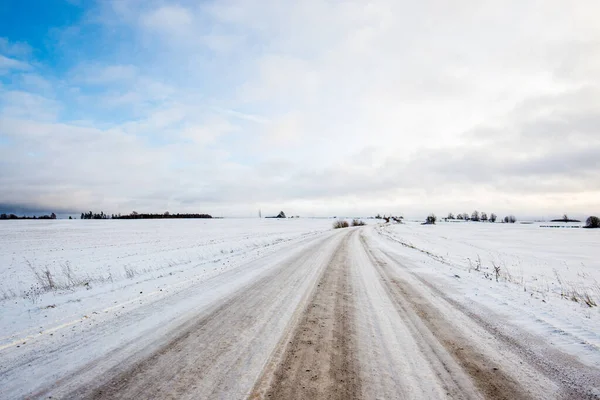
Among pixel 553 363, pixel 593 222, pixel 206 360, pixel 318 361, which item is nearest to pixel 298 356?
pixel 318 361

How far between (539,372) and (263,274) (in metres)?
7.73

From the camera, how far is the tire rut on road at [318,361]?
318 centimetres

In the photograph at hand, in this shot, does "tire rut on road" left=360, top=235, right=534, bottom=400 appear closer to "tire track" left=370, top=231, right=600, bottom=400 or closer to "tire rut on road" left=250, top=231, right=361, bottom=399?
"tire track" left=370, top=231, right=600, bottom=400

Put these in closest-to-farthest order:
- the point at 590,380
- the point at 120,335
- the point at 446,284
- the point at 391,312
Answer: the point at 590,380 → the point at 120,335 → the point at 391,312 → the point at 446,284

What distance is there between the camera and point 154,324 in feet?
17.5

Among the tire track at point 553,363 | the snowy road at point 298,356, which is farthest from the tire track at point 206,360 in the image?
the tire track at point 553,363

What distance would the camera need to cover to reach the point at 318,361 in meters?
3.87

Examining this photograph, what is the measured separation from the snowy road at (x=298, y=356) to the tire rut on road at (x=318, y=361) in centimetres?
2

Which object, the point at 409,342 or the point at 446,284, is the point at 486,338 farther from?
the point at 446,284

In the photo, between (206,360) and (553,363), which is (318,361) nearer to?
(206,360)

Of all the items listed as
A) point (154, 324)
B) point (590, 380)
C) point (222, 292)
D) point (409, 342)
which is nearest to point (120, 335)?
point (154, 324)

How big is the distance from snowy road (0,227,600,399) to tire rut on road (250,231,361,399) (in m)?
0.02

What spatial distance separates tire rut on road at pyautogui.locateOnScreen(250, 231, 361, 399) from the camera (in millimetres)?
3178

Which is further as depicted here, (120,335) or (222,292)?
(222,292)
